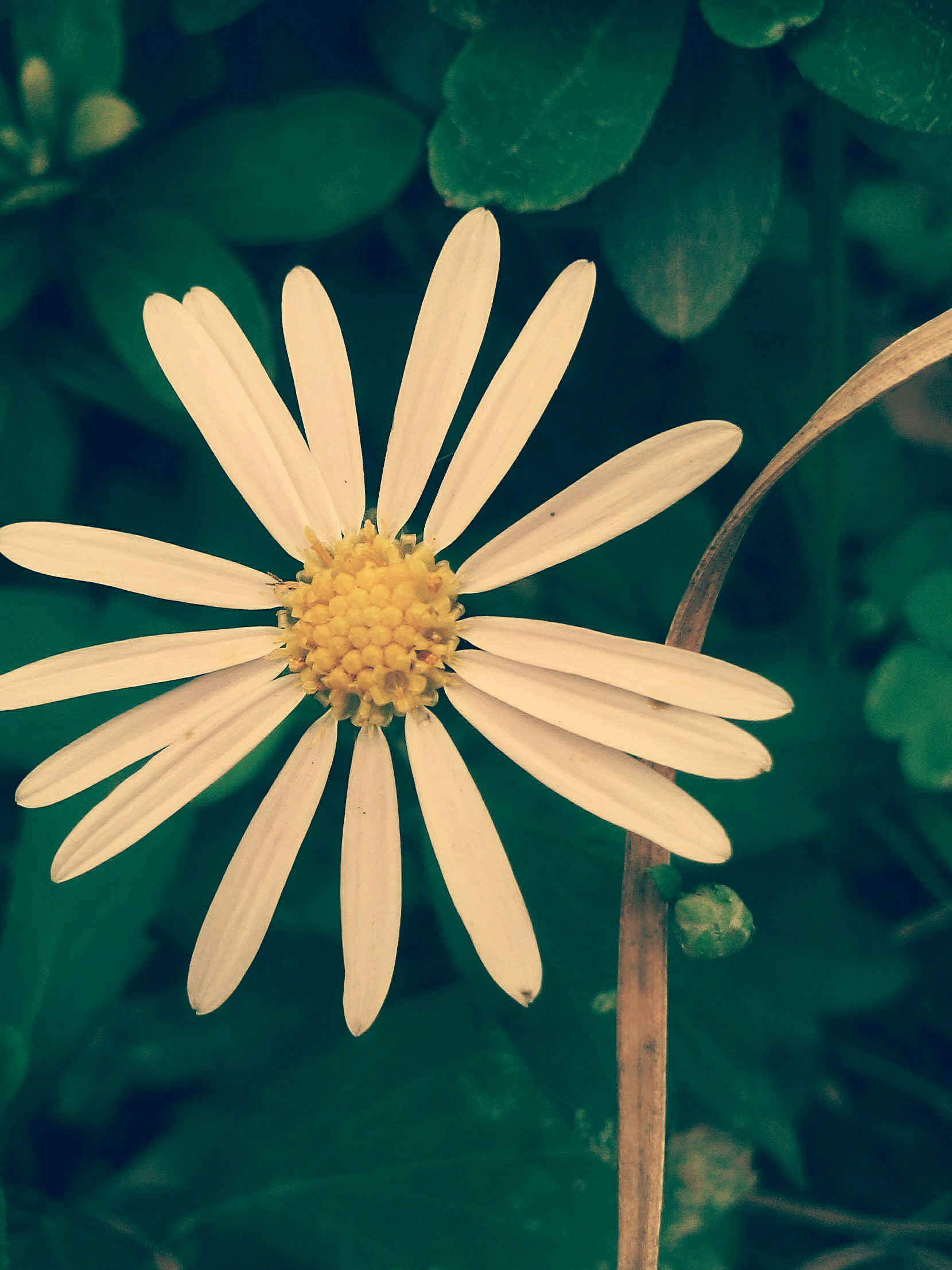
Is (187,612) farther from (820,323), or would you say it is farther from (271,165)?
(820,323)

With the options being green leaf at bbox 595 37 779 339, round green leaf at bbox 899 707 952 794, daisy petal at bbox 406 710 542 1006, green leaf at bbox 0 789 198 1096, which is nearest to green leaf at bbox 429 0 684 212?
green leaf at bbox 595 37 779 339

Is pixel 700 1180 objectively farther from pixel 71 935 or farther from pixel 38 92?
pixel 38 92

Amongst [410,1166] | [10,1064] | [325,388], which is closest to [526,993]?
[410,1166]

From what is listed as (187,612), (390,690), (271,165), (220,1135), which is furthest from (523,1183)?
(271,165)

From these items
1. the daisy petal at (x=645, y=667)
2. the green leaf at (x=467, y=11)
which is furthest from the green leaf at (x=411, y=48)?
the daisy petal at (x=645, y=667)

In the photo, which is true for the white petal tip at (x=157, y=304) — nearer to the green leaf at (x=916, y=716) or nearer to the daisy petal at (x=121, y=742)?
the daisy petal at (x=121, y=742)

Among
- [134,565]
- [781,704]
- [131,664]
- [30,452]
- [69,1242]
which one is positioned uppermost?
[30,452]
